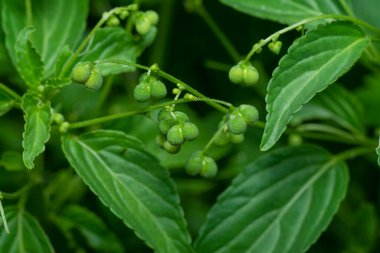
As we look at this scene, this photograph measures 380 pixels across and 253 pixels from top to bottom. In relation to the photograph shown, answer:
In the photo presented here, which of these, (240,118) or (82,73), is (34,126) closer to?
(82,73)

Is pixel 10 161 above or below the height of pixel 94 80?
below

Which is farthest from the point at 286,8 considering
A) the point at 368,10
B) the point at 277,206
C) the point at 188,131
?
the point at 188,131

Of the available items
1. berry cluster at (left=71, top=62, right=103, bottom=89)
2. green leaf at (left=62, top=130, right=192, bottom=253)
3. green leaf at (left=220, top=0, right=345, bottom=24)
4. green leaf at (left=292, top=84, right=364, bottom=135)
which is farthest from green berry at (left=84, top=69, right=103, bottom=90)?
green leaf at (left=292, top=84, right=364, bottom=135)

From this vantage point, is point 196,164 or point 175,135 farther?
point 196,164

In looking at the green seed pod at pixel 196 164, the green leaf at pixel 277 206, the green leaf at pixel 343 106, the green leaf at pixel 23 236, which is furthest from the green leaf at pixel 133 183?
the green leaf at pixel 343 106

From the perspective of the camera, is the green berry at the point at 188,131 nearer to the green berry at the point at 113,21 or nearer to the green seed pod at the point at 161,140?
the green seed pod at the point at 161,140
